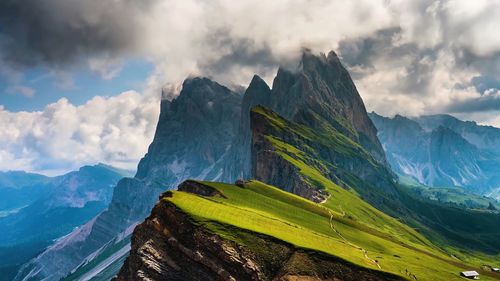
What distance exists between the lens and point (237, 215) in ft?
534

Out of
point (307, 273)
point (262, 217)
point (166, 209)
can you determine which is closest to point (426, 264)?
point (262, 217)

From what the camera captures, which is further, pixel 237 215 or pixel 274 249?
pixel 237 215

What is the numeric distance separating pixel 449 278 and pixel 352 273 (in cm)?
5512

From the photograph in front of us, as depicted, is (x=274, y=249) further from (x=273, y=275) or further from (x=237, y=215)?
(x=237, y=215)

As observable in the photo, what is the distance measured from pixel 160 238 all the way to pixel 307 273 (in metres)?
47.4

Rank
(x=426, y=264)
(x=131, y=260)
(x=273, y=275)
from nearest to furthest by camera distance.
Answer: (x=273, y=275), (x=131, y=260), (x=426, y=264)

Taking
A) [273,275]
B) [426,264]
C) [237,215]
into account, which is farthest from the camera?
[426,264]

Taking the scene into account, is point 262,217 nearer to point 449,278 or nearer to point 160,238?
point 160,238

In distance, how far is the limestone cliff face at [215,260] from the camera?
13150 centimetres

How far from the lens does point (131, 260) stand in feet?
488

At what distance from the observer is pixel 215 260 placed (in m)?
135

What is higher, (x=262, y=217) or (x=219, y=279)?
(x=262, y=217)

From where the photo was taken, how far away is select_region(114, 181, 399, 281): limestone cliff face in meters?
132

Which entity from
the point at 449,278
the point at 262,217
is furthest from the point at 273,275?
the point at 449,278
